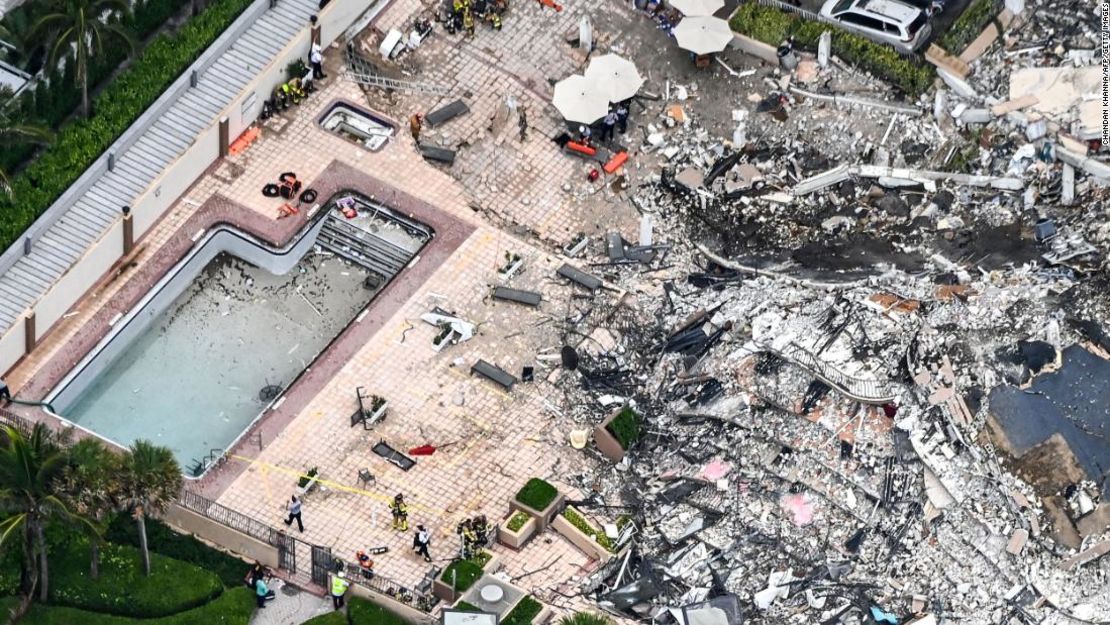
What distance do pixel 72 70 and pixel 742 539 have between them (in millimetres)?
29584

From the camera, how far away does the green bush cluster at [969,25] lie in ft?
399

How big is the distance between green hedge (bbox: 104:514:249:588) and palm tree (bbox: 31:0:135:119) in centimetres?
1720

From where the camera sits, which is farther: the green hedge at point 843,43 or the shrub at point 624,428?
the green hedge at point 843,43

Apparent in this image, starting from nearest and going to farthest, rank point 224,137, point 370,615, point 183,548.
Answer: point 370,615 < point 183,548 < point 224,137

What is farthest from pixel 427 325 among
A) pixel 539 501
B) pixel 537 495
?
pixel 539 501

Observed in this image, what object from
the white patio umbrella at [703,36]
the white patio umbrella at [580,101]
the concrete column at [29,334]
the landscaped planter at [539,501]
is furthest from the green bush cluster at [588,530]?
the white patio umbrella at [703,36]

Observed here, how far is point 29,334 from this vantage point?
113875mm

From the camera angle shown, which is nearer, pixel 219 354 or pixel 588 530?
pixel 588 530

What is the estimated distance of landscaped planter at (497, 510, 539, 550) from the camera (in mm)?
110000

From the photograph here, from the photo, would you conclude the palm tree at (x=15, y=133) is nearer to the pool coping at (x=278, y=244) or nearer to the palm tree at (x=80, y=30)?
the palm tree at (x=80, y=30)

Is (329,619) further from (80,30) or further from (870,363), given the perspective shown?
(80,30)

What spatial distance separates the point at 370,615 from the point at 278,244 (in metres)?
16.3

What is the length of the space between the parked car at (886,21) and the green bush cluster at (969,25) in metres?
0.92

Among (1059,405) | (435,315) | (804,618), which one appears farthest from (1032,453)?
(435,315)
